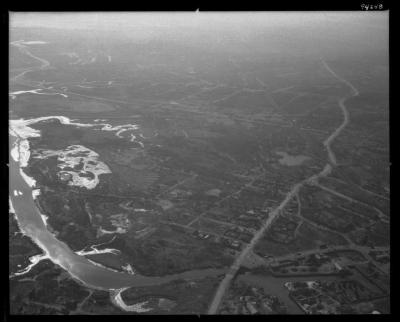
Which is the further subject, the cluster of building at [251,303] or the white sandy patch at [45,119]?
the white sandy patch at [45,119]

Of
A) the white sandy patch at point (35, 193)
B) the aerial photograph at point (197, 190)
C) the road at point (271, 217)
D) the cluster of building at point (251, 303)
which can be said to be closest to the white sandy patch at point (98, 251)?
the aerial photograph at point (197, 190)

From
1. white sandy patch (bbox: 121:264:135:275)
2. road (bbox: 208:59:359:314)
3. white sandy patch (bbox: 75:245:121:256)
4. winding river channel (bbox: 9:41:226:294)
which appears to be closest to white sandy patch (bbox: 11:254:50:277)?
winding river channel (bbox: 9:41:226:294)

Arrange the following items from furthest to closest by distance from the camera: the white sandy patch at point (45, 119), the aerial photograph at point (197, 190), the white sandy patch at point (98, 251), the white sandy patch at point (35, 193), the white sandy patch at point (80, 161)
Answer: the white sandy patch at point (45, 119)
the white sandy patch at point (80, 161)
the white sandy patch at point (35, 193)
the white sandy patch at point (98, 251)
the aerial photograph at point (197, 190)

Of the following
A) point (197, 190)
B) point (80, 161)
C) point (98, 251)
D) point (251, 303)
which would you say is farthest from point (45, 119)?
point (251, 303)

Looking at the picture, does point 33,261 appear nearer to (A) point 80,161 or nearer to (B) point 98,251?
(B) point 98,251

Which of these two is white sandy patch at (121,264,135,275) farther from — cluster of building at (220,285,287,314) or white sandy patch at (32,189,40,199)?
white sandy patch at (32,189,40,199)

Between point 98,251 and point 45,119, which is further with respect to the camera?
point 45,119

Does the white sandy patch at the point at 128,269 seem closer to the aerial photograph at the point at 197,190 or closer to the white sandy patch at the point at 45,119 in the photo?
the aerial photograph at the point at 197,190

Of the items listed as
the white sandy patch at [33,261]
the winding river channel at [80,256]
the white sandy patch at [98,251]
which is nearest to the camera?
the winding river channel at [80,256]
